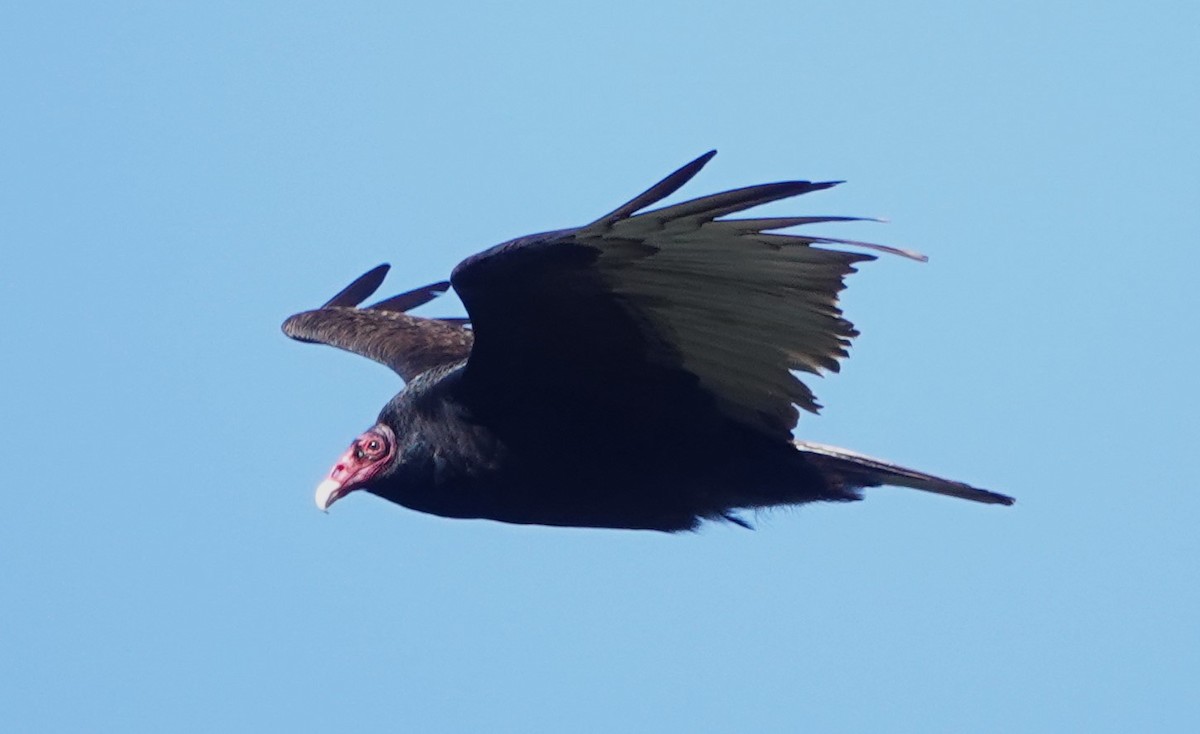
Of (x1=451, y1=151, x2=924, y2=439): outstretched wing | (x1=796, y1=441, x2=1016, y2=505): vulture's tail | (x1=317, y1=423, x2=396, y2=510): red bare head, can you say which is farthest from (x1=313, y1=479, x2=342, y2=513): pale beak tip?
(x1=796, y1=441, x2=1016, y2=505): vulture's tail

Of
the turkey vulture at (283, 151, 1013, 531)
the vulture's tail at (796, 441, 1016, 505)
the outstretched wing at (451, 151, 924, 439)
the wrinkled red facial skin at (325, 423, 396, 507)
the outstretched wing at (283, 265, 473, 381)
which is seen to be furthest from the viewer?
the outstretched wing at (283, 265, 473, 381)

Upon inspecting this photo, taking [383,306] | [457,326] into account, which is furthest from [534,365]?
[383,306]

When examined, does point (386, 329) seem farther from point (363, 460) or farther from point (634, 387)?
point (634, 387)

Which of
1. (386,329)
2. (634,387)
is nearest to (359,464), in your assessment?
(634,387)

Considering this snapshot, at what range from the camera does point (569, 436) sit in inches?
247

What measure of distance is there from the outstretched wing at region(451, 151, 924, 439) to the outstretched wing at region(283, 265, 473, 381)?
4.97ft

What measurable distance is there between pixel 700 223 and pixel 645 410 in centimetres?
99

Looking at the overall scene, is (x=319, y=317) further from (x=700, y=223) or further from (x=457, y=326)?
(x=700, y=223)

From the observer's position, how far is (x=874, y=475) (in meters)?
6.38

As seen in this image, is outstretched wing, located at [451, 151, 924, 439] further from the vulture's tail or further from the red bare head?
the red bare head

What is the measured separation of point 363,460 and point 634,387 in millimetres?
1043

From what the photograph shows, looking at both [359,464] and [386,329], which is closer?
[359,464]

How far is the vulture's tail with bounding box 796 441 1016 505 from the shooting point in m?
6.33

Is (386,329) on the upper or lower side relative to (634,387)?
upper
